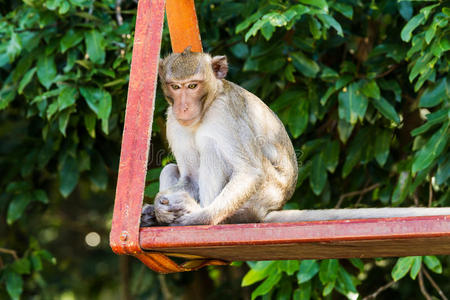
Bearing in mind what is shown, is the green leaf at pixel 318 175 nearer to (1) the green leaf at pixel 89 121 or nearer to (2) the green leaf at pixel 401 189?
(2) the green leaf at pixel 401 189

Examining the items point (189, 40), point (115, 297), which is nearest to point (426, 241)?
point (189, 40)

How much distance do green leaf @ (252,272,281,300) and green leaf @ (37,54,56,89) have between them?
1652mm

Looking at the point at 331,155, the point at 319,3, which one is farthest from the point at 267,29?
the point at 331,155

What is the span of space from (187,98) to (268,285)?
1424mm

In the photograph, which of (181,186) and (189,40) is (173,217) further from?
(189,40)

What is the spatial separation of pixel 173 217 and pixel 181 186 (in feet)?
1.66

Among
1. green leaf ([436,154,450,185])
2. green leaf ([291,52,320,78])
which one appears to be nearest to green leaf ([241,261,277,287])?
green leaf ([436,154,450,185])

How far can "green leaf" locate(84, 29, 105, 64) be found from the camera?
4.05 meters

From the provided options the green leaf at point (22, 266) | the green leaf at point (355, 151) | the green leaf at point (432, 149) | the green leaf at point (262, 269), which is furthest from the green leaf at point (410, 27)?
the green leaf at point (22, 266)

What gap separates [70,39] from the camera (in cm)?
415

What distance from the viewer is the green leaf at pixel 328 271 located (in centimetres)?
387

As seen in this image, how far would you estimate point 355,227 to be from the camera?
2.07 metres

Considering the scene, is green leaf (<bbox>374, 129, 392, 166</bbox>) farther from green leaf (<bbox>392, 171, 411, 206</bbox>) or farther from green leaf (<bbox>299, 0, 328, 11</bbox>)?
green leaf (<bbox>299, 0, 328, 11</bbox>)

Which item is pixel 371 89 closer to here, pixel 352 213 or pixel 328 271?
pixel 328 271
